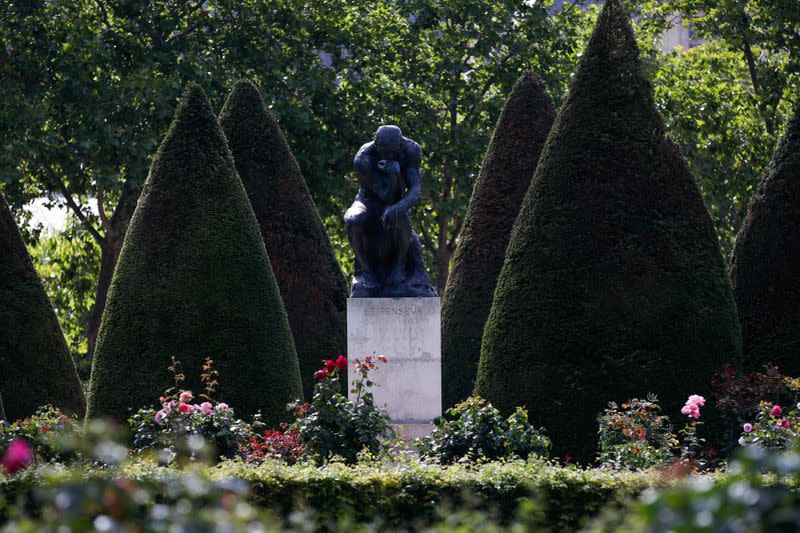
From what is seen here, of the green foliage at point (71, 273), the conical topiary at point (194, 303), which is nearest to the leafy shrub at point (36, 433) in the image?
the conical topiary at point (194, 303)

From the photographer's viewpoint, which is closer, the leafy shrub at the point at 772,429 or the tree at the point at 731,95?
the leafy shrub at the point at 772,429

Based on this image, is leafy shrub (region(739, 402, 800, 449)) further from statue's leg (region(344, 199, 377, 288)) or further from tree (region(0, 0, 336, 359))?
tree (region(0, 0, 336, 359))

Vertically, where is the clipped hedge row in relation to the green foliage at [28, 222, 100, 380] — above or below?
below

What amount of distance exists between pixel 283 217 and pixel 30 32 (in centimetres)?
797

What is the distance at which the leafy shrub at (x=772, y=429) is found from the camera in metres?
9.55

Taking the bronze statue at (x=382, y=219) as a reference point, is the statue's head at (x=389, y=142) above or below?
above

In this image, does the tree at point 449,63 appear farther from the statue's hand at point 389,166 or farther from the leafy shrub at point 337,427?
the leafy shrub at point 337,427

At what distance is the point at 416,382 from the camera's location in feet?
42.0

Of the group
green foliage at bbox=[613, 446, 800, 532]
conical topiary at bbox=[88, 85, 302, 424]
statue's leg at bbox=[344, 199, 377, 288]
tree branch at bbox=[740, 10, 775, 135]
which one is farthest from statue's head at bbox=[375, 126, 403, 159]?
tree branch at bbox=[740, 10, 775, 135]

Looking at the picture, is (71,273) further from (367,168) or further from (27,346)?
(367,168)

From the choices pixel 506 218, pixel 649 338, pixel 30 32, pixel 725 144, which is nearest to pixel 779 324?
pixel 649 338

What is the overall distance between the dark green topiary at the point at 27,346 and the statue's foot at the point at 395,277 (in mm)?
3984

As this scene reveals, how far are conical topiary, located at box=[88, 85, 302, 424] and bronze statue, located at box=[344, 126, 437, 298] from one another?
1.03 m

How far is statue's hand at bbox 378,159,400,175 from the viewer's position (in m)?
12.8
